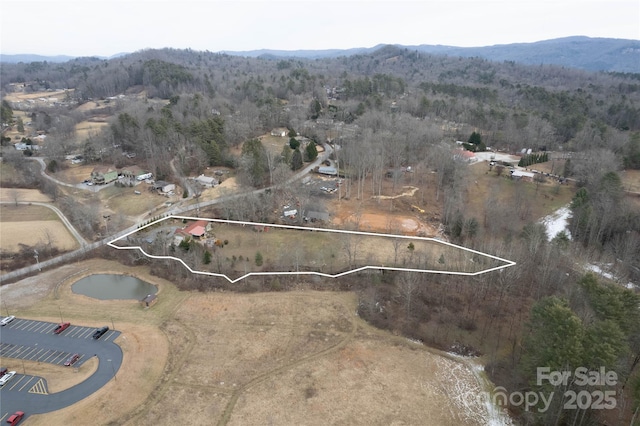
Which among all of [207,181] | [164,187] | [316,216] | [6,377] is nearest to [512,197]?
[316,216]

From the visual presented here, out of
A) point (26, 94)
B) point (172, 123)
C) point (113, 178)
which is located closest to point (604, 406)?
point (113, 178)

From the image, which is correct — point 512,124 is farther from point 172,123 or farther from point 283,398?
point 283,398

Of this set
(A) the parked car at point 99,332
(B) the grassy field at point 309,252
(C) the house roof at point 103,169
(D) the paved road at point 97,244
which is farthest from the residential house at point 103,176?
(A) the parked car at point 99,332

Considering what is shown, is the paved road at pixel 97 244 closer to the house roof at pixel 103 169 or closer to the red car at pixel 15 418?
the house roof at pixel 103 169

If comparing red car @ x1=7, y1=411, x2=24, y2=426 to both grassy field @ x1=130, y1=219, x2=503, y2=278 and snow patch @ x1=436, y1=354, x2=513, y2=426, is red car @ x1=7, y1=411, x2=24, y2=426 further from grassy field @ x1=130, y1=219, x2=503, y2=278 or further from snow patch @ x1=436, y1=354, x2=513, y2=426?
snow patch @ x1=436, y1=354, x2=513, y2=426

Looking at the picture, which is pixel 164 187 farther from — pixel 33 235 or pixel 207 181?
pixel 33 235
